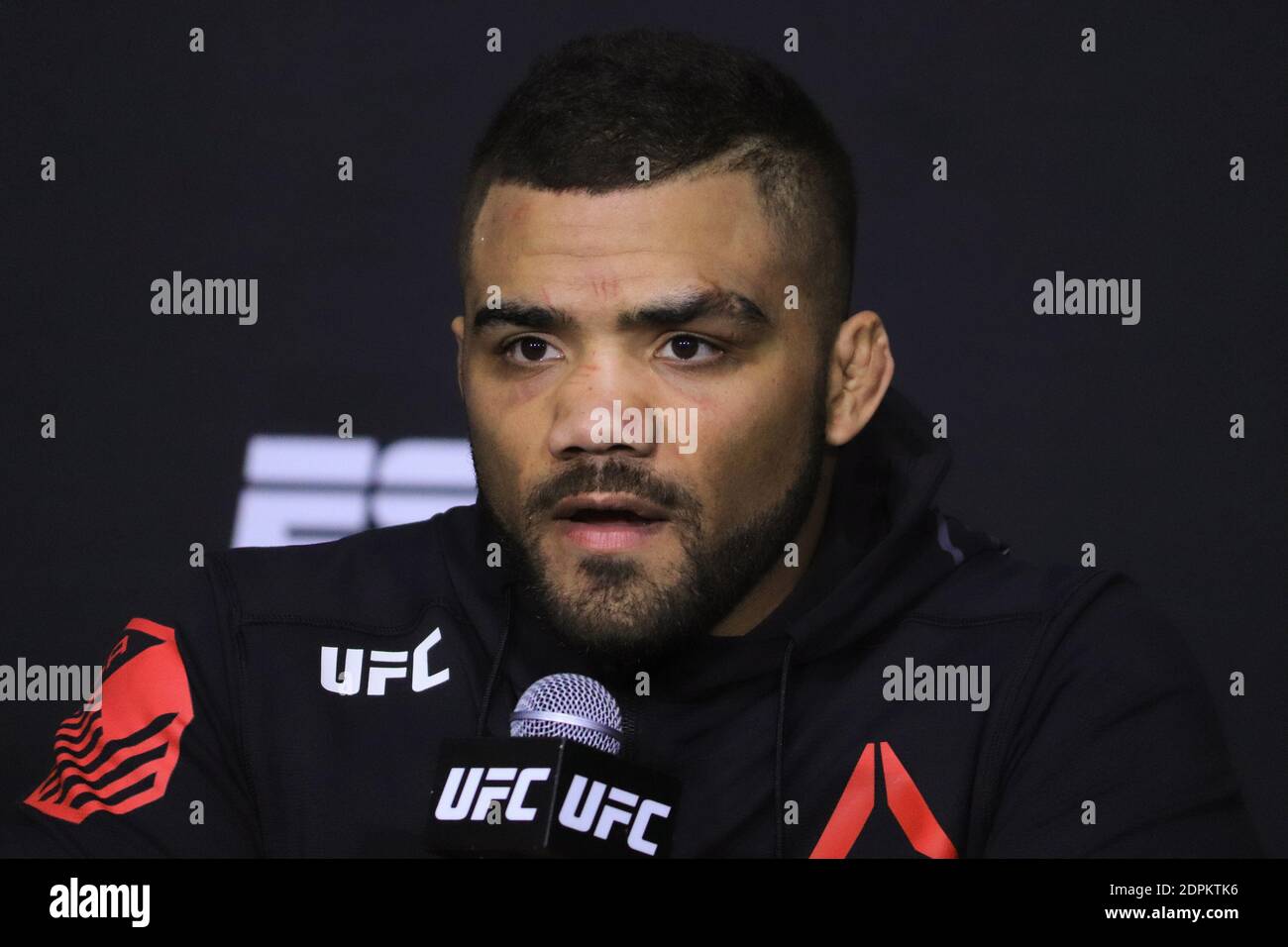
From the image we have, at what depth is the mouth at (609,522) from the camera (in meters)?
1.80

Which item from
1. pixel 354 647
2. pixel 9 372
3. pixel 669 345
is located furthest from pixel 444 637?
pixel 9 372

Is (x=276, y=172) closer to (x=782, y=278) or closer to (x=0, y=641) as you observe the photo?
(x=0, y=641)

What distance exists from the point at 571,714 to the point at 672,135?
0.68 m

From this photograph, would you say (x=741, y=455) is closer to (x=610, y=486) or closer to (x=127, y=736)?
(x=610, y=486)

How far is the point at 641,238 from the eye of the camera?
1841 millimetres

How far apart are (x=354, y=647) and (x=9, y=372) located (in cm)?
97

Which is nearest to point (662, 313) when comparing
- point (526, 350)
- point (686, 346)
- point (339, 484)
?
point (686, 346)

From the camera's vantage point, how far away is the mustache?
5.81ft

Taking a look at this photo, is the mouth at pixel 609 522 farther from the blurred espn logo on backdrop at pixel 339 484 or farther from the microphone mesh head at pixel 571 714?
the blurred espn logo on backdrop at pixel 339 484

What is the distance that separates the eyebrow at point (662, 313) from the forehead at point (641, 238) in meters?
0.02

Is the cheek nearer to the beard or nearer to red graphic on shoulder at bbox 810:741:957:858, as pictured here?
the beard

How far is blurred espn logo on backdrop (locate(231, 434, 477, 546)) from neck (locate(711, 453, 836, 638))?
720 millimetres

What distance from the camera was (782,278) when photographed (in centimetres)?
192

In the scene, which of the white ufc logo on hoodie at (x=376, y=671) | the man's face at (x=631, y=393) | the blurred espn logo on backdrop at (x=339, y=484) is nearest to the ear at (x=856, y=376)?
the man's face at (x=631, y=393)
